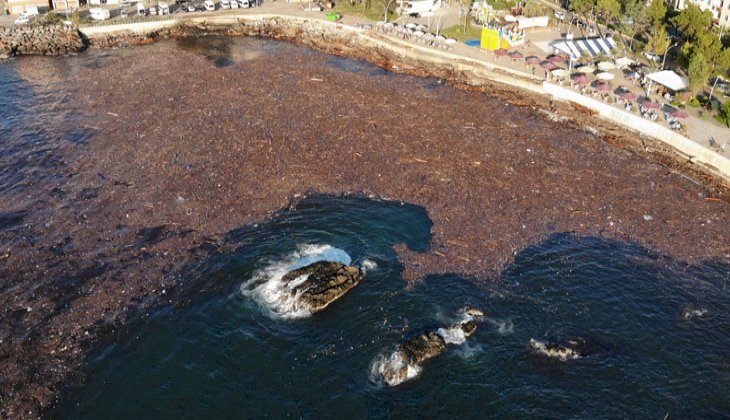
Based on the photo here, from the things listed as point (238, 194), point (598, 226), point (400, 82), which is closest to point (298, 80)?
point (400, 82)

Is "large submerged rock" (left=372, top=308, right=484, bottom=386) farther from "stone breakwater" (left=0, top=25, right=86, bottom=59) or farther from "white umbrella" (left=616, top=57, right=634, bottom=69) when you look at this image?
"stone breakwater" (left=0, top=25, right=86, bottom=59)

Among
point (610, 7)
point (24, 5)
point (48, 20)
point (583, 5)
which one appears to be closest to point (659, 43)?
point (610, 7)

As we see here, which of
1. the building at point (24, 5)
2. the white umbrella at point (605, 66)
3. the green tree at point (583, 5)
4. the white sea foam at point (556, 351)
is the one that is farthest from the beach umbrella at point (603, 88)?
the building at point (24, 5)

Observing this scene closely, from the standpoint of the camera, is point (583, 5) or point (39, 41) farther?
point (583, 5)

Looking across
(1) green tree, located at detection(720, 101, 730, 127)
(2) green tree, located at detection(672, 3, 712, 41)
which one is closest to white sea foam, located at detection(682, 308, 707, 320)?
(1) green tree, located at detection(720, 101, 730, 127)

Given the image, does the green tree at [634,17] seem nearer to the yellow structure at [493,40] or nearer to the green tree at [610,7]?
the green tree at [610,7]

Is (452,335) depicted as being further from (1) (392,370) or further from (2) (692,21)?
(2) (692,21)
